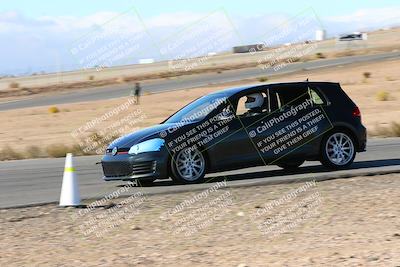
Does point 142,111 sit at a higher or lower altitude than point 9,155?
higher

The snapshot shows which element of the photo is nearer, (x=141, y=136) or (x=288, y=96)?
(x=141, y=136)

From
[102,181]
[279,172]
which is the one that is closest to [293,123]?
[279,172]

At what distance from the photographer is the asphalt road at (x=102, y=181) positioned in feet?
41.1

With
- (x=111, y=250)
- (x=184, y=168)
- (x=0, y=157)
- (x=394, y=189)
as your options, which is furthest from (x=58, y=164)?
(x=111, y=250)

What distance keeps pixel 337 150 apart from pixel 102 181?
4.08 m

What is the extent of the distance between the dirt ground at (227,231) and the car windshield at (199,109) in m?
1.60

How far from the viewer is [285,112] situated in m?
13.7

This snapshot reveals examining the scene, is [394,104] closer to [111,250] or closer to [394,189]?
[394,189]

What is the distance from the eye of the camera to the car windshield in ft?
43.3

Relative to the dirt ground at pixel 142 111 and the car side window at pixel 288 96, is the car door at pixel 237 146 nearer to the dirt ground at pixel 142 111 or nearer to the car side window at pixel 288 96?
the car side window at pixel 288 96

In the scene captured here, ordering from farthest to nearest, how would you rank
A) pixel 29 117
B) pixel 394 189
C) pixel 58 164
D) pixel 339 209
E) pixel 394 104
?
1. pixel 29 117
2. pixel 394 104
3. pixel 58 164
4. pixel 394 189
5. pixel 339 209

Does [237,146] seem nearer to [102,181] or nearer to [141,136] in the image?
[141,136]

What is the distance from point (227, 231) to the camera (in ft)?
29.6

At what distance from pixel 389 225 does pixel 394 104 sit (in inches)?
1117
